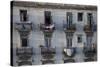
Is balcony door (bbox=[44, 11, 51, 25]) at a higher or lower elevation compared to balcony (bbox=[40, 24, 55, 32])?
higher

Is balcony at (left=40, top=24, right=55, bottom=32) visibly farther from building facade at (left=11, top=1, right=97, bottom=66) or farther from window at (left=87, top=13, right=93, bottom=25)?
window at (left=87, top=13, right=93, bottom=25)

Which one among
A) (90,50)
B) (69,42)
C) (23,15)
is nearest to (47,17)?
(23,15)

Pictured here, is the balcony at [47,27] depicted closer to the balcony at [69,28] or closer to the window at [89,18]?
the balcony at [69,28]

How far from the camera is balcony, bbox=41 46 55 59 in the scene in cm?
236

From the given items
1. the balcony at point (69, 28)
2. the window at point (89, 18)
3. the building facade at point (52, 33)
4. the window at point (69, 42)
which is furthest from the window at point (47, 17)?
the window at point (89, 18)

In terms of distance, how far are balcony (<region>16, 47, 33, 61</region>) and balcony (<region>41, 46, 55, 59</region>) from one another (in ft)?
0.46

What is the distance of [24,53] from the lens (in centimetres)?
230

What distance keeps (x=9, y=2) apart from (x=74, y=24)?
31.7 inches

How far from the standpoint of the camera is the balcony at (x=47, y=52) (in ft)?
7.75

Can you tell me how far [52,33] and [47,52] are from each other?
0.75 ft

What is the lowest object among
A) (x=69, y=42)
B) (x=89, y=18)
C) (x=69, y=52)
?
(x=69, y=52)

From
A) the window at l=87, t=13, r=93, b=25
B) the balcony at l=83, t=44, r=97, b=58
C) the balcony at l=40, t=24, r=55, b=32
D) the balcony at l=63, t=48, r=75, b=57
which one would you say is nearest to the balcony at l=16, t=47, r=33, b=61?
the balcony at l=40, t=24, r=55, b=32

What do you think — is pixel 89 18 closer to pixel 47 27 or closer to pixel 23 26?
pixel 47 27

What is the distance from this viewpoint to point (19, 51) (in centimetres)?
228
